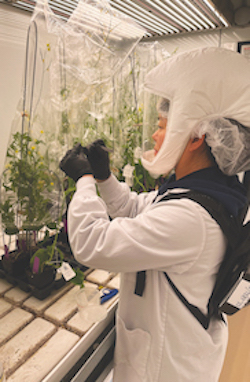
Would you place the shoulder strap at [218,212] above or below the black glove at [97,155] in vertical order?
below

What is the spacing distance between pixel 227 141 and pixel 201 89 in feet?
0.57

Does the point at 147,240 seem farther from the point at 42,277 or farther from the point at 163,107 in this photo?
the point at 42,277

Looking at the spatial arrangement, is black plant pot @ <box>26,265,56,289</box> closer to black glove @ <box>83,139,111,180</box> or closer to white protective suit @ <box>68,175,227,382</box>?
white protective suit @ <box>68,175,227,382</box>

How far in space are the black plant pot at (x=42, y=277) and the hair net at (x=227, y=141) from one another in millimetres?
904

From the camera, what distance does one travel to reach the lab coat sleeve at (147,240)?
75 centimetres

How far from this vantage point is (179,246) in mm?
758

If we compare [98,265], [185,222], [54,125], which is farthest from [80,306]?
[54,125]

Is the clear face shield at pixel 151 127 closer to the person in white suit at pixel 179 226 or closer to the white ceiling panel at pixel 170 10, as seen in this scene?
the person in white suit at pixel 179 226

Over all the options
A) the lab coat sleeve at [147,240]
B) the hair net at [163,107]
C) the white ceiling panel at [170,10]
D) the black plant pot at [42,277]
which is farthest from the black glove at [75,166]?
the white ceiling panel at [170,10]

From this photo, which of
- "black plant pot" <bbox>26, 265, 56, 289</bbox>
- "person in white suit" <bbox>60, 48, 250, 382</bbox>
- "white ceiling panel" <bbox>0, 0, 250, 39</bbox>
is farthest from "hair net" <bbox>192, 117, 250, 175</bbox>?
"black plant pot" <bbox>26, 265, 56, 289</bbox>

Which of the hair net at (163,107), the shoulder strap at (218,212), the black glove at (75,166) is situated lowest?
the shoulder strap at (218,212)

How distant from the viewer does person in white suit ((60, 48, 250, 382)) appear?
0.77m

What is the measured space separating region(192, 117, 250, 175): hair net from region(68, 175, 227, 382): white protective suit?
0.67 feet

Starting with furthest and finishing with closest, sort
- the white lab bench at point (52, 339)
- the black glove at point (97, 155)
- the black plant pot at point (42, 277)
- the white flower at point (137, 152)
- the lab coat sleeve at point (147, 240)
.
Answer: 1. the white flower at point (137, 152)
2. the black plant pot at point (42, 277)
3. the black glove at point (97, 155)
4. the white lab bench at point (52, 339)
5. the lab coat sleeve at point (147, 240)
